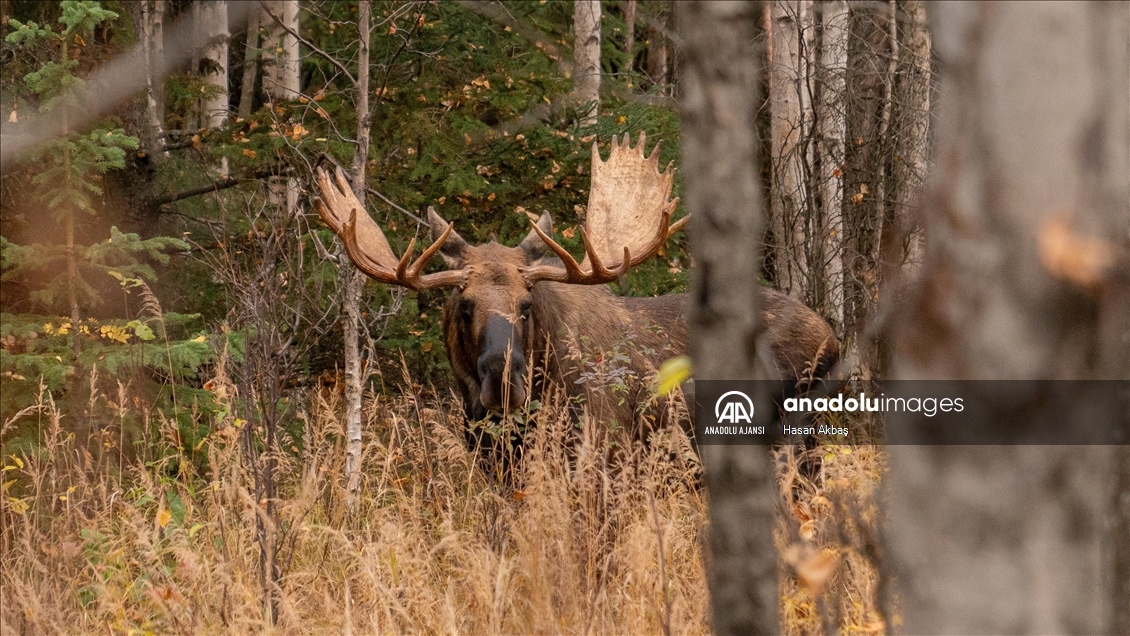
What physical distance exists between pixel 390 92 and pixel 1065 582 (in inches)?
352

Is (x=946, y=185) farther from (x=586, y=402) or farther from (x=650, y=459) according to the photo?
(x=586, y=402)

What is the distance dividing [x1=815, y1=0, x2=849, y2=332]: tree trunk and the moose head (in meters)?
2.29

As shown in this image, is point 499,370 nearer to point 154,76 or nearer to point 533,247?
point 533,247

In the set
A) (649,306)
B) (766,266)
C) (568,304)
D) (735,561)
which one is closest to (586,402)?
(568,304)

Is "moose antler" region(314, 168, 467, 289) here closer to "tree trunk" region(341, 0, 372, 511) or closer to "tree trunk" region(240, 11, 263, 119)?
"tree trunk" region(341, 0, 372, 511)

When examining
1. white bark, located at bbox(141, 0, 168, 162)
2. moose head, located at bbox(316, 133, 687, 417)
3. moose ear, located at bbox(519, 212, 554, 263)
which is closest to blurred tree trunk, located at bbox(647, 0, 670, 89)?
white bark, located at bbox(141, 0, 168, 162)

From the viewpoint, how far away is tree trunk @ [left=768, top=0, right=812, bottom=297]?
9.34 m

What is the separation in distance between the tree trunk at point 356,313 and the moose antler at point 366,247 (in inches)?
5.0

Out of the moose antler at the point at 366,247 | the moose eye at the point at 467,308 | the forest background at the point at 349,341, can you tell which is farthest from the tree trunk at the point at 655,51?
the moose eye at the point at 467,308

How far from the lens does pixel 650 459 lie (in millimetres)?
5059

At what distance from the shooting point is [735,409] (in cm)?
236

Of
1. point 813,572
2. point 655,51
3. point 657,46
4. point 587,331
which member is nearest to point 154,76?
point 587,331

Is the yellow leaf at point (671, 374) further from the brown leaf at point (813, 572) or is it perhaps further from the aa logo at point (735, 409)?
the brown leaf at point (813, 572)

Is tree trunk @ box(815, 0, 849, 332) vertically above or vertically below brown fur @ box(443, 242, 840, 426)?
above
